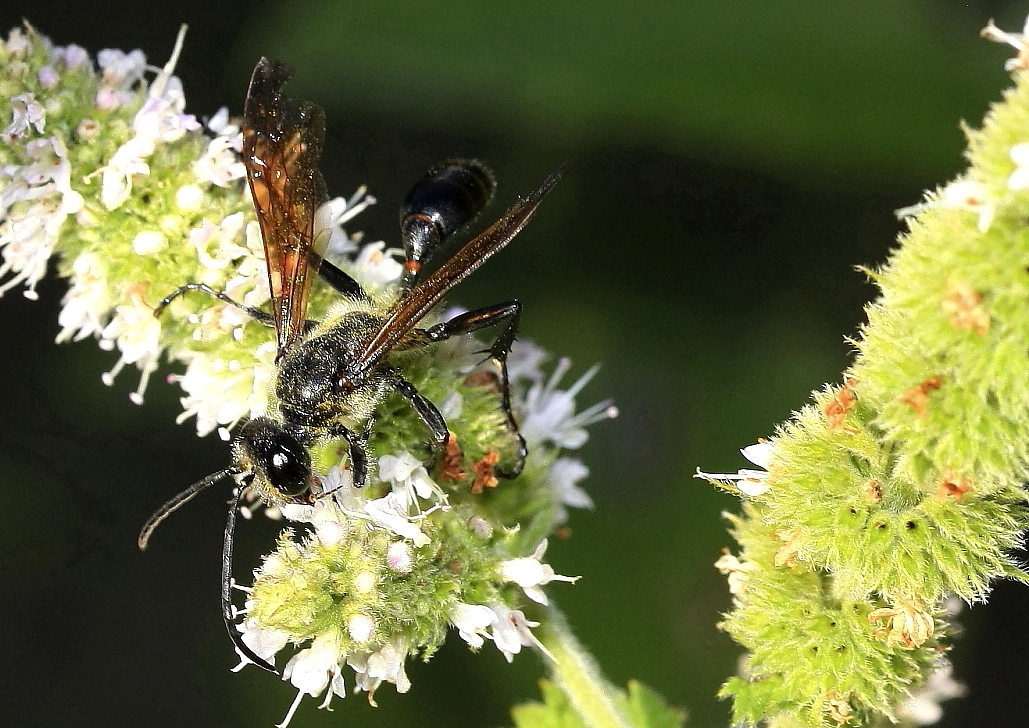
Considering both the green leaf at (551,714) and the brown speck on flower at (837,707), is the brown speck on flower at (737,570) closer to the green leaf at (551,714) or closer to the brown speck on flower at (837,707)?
the brown speck on flower at (837,707)

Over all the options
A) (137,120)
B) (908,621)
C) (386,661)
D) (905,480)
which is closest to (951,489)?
(905,480)

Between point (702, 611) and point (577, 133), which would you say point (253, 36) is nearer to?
point (577, 133)

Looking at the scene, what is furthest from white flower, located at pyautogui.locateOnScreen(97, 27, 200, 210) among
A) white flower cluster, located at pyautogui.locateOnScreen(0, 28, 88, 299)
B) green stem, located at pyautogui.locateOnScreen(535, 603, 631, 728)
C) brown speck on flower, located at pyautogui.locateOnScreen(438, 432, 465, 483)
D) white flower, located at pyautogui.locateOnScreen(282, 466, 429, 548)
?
green stem, located at pyautogui.locateOnScreen(535, 603, 631, 728)

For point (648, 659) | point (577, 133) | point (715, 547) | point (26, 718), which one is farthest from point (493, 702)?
point (577, 133)

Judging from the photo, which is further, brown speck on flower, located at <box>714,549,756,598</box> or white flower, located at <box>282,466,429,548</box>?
brown speck on flower, located at <box>714,549,756,598</box>

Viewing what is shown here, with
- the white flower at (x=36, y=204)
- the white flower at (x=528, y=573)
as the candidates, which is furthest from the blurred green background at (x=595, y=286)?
the white flower at (x=528, y=573)

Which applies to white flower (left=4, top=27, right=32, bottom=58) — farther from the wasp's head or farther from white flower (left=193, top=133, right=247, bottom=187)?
the wasp's head
